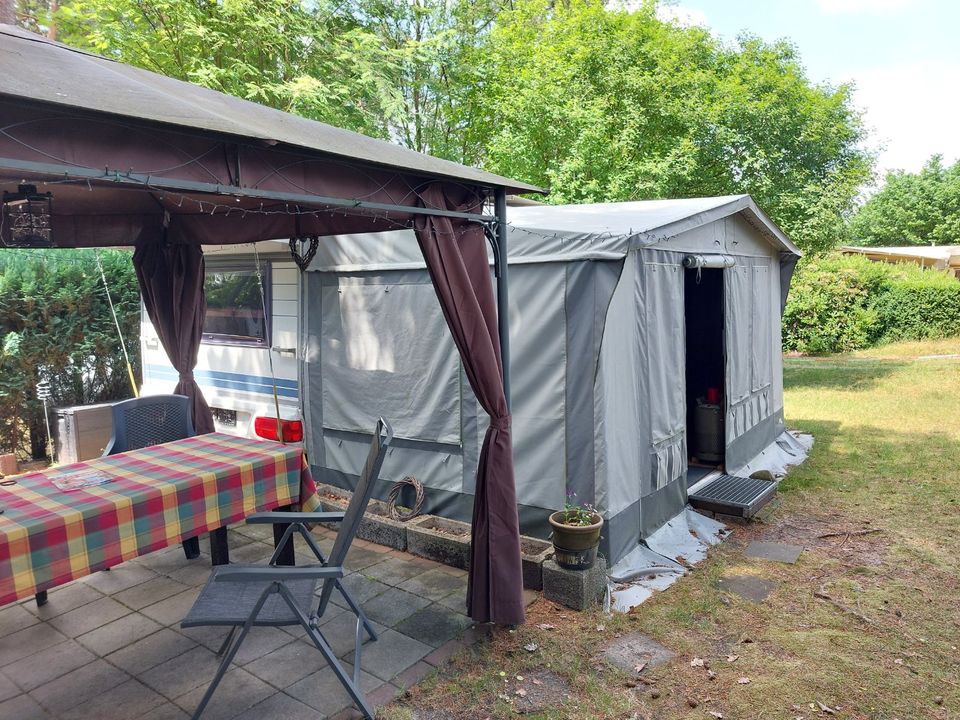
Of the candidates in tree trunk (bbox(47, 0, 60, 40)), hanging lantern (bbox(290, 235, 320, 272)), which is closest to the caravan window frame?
hanging lantern (bbox(290, 235, 320, 272))

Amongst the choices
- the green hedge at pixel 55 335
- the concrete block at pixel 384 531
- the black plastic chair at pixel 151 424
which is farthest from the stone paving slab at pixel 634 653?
the green hedge at pixel 55 335

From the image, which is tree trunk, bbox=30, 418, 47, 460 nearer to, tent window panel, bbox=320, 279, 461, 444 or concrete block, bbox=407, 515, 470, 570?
tent window panel, bbox=320, 279, 461, 444

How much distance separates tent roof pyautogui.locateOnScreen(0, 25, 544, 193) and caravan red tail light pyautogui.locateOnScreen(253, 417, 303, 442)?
271cm

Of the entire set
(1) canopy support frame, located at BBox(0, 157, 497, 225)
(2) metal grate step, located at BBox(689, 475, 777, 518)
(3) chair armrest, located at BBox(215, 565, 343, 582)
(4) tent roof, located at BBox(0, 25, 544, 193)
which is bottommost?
(2) metal grate step, located at BBox(689, 475, 777, 518)

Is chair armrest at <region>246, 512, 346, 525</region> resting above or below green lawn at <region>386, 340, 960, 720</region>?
above

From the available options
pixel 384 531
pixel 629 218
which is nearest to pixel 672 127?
pixel 629 218

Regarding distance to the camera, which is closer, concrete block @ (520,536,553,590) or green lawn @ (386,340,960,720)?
green lawn @ (386,340,960,720)

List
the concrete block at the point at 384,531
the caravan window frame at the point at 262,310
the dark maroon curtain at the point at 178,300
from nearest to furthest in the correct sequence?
1. the concrete block at the point at 384,531
2. the dark maroon curtain at the point at 178,300
3. the caravan window frame at the point at 262,310

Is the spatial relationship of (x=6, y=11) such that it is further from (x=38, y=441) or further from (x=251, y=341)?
(x=38, y=441)

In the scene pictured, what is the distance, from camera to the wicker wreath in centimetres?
498

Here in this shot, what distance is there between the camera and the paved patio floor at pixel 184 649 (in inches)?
119

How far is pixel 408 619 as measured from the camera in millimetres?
3770

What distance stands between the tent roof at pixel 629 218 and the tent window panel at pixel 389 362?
0.98 metres

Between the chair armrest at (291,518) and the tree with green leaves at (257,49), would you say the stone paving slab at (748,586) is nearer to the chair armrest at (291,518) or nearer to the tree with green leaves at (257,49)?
the chair armrest at (291,518)
